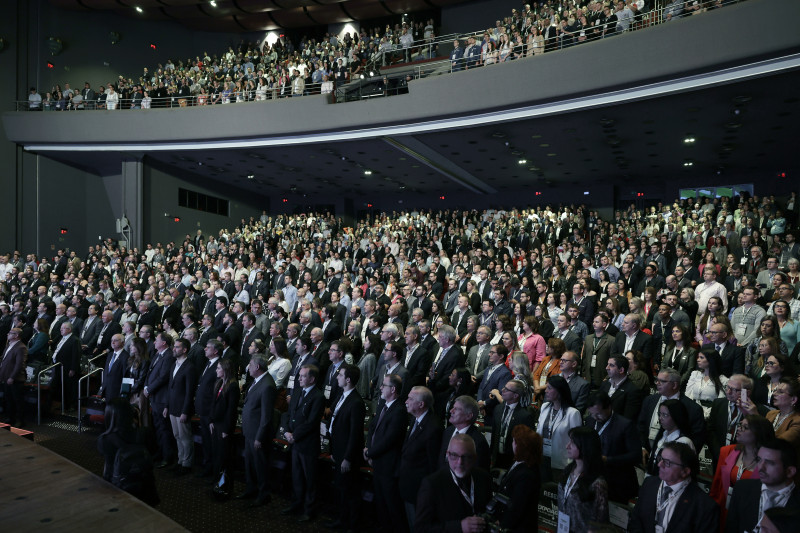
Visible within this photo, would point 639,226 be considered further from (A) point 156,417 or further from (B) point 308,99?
(A) point 156,417

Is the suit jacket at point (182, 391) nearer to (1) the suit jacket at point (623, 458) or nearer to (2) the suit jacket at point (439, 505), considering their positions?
(2) the suit jacket at point (439, 505)

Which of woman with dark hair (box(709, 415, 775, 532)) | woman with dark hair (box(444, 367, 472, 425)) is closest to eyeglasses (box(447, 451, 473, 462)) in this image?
woman with dark hair (box(709, 415, 775, 532))

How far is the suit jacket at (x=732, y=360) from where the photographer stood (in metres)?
4.86

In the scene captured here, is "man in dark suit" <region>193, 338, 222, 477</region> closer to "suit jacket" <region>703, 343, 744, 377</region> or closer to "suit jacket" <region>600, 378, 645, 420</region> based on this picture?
"suit jacket" <region>600, 378, 645, 420</region>

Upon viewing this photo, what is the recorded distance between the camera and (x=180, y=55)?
22.7 m

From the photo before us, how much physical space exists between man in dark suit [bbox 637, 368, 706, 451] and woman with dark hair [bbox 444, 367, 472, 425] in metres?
1.33

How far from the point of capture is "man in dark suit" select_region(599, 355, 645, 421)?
4.21 m

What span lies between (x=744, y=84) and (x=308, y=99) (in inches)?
380

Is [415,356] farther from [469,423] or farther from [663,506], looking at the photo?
[663,506]

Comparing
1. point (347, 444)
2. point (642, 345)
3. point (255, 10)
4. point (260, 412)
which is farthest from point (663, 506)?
point (255, 10)

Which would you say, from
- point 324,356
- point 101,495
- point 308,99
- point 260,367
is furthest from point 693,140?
point 101,495

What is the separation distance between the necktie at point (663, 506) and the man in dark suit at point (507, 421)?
1.14 meters

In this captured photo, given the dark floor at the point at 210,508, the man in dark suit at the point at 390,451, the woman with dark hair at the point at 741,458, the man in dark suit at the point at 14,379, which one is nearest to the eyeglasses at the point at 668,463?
the woman with dark hair at the point at 741,458

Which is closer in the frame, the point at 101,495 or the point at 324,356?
the point at 101,495
